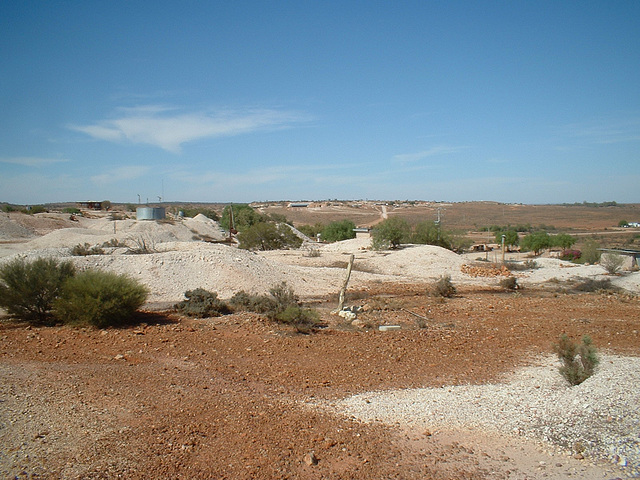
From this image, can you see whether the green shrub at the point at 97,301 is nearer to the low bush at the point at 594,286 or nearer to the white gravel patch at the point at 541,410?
the white gravel patch at the point at 541,410

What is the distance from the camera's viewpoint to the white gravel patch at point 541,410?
5469 mm

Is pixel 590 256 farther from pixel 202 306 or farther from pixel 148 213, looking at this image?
pixel 148 213

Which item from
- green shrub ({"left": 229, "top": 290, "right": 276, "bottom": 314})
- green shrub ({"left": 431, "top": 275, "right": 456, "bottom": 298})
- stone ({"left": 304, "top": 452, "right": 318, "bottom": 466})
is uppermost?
stone ({"left": 304, "top": 452, "right": 318, "bottom": 466})

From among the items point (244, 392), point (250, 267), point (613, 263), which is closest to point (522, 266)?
point (613, 263)

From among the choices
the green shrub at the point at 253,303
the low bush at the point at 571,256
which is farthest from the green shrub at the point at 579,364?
the low bush at the point at 571,256

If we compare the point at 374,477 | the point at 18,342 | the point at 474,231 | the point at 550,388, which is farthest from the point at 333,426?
the point at 474,231

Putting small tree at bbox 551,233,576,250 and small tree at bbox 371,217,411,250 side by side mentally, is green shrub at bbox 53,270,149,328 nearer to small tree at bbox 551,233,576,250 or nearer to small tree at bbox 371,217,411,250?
small tree at bbox 371,217,411,250

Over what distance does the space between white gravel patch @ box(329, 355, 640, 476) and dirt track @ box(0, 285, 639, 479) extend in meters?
0.37

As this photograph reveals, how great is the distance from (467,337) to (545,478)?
7.10m

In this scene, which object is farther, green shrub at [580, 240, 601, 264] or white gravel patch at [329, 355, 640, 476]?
green shrub at [580, 240, 601, 264]

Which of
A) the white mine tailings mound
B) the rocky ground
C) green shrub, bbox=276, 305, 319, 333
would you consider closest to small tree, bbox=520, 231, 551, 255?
the white mine tailings mound

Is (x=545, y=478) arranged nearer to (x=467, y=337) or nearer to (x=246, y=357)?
(x=246, y=357)

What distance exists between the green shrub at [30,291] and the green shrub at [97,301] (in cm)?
36

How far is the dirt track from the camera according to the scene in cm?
513
